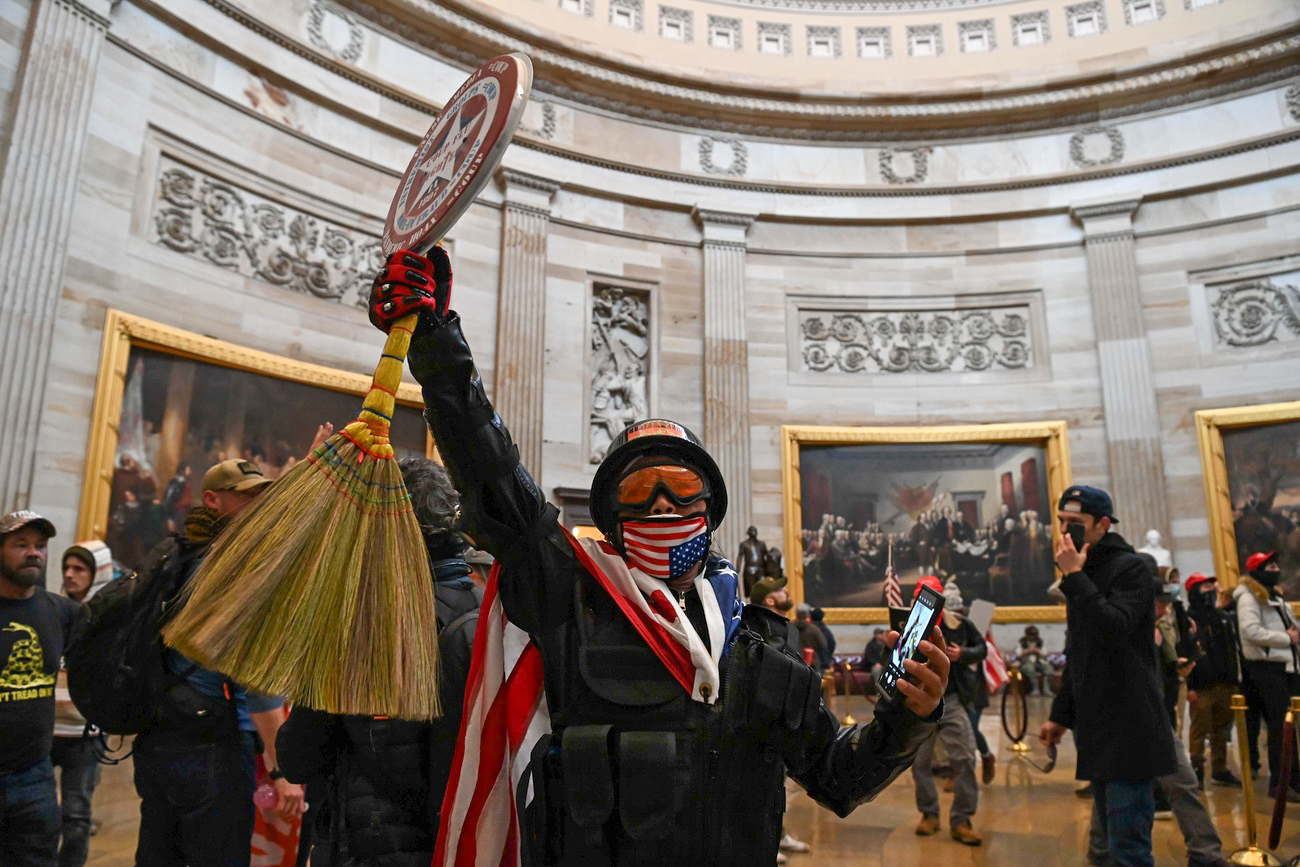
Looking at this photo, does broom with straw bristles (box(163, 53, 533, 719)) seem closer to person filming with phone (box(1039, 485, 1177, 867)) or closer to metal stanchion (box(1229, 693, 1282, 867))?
person filming with phone (box(1039, 485, 1177, 867))

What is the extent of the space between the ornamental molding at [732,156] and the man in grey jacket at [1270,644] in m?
11.9

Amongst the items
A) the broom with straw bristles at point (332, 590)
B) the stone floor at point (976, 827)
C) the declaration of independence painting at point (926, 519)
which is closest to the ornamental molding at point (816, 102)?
the declaration of independence painting at point (926, 519)

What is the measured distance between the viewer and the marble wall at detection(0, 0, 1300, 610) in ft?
38.4

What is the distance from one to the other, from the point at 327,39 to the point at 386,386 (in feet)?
44.5

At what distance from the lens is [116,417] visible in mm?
9945

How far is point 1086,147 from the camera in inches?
663

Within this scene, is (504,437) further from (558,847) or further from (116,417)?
(116,417)

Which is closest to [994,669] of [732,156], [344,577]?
[344,577]

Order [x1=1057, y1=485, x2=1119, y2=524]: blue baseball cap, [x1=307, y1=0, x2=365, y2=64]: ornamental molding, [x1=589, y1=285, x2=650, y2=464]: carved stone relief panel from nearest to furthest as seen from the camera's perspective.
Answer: [x1=1057, y1=485, x2=1119, y2=524]: blue baseball cap < [x1=307, y1=0, x2=365, y2=64]: ornamental molding < [x1=589, y1=285, x2=650, y2=464]: carved stone relief panel

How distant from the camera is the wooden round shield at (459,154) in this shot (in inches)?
76.1

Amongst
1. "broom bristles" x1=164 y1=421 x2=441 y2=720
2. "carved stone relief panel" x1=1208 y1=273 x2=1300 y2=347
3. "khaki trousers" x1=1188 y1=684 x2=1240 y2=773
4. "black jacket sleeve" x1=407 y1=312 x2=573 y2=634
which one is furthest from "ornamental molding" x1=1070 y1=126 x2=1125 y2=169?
"broom bristles" x1=164 y1=421 x2=441 y2=720

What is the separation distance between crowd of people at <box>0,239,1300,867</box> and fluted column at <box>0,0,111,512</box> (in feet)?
20.5

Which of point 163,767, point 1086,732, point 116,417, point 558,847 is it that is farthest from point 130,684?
point 116,417

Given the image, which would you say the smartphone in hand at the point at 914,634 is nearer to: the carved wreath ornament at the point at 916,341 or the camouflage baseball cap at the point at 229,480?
the camouflage baseball cap at the point at 229,480
